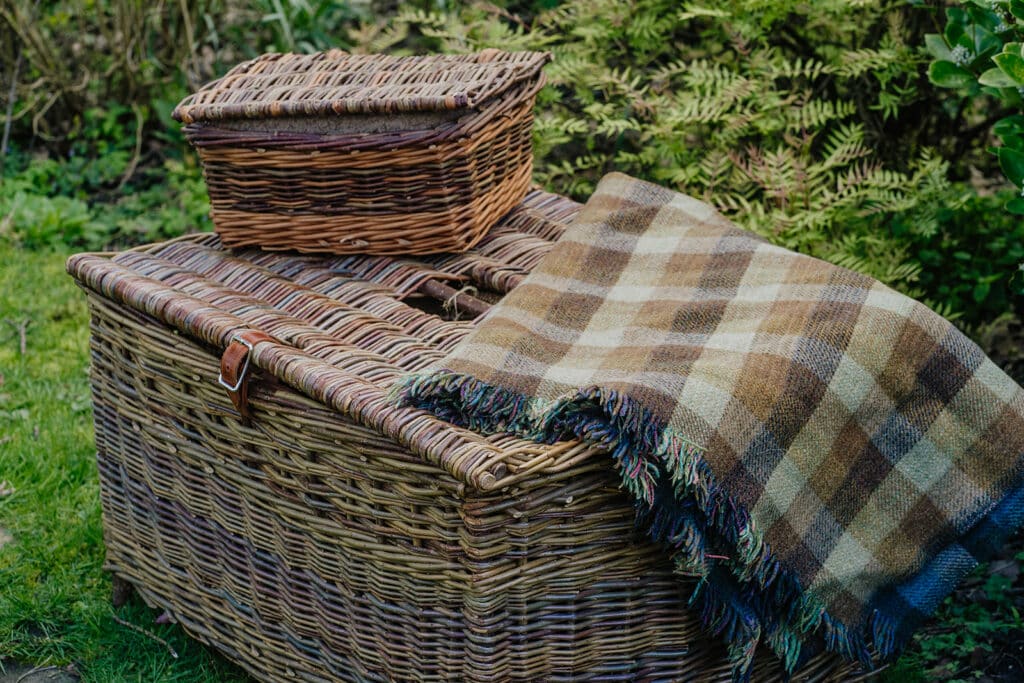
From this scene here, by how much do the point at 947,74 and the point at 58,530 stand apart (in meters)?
2.08

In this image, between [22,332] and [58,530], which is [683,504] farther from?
[22,332]

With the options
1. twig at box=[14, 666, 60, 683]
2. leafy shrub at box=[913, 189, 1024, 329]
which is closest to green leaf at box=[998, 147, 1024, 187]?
leafy shrub at box=[913, 189, 1024, 329]

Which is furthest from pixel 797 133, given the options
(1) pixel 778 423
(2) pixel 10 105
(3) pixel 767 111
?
(2) pixel 10 105

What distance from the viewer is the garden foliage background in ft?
8.37

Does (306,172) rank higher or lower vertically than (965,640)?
higher

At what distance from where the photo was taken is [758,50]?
116 inches

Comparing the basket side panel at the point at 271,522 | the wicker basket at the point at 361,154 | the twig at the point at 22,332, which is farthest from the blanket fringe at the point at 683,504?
the twig at the point at 22,332

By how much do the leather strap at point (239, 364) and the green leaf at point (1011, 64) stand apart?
1179 mm

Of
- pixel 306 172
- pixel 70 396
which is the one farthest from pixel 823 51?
pixel 70 396

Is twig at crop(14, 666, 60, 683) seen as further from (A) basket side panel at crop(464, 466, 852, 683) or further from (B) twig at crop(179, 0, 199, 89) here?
(B) twig at crop(179, 0, 199, 89)

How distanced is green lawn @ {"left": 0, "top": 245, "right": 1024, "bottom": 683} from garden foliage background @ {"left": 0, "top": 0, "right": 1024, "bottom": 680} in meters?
0.02

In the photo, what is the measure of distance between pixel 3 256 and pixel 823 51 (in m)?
2.61

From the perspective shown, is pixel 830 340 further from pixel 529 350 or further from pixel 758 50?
pixel 758 50

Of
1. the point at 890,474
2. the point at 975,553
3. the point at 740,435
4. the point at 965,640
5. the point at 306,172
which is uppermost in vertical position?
the point at 306,172
